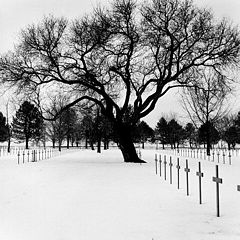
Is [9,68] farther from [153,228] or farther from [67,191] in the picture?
[153,228]

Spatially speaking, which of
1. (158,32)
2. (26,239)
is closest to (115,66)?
(158,32)

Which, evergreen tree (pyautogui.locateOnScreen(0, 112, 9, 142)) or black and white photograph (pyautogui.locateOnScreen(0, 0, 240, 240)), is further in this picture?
evergreen tree (pyautogui.locateOnScreen(0, 112, 9, 142))

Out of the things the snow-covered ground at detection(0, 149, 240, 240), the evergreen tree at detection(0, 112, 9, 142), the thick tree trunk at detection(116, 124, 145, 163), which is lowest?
the snow-covered ground at detection(0, 149, 240, 240)

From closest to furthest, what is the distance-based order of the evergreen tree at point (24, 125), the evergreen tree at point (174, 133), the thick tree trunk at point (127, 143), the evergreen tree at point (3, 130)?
the thick tree trunk at point (127, 143) → the evergreen tree at point (3, 130) → the evergreen tree at point (24, 125) → the evergreen tree at point (174, 133)

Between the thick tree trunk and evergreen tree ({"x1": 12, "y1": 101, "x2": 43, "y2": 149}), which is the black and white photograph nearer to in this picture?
the thick tree trunk

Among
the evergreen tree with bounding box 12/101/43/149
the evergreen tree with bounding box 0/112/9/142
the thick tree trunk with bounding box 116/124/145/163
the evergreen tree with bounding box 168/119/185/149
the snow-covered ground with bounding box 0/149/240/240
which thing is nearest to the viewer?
the snow-covered ground with bounding box 0/149/240/240

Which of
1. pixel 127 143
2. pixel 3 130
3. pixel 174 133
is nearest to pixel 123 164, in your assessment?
pixel 127 143

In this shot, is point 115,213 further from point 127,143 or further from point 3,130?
point 3,130

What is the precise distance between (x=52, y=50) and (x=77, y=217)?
1837 centimetres

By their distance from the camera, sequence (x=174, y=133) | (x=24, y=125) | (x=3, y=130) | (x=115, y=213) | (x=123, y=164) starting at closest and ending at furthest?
(x=115, y=213), (x=123, y=164), (x=3, y=130), (x=24, y=125), (x=174, y=133)

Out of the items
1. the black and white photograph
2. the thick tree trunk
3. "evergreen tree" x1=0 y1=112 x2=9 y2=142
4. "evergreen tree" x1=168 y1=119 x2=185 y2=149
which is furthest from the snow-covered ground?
"evergreen tree" x1=168 y1=119 x2=185 y2=149


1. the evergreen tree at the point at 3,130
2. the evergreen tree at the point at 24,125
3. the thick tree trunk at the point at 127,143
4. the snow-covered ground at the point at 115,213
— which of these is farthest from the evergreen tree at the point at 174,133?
the snow-covered ground at the point at 115,213

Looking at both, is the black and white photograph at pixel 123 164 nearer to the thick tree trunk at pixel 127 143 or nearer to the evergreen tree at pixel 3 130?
the thick tree trunk at pixel 127 143

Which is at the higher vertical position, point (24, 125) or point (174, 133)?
point (24, 125)
